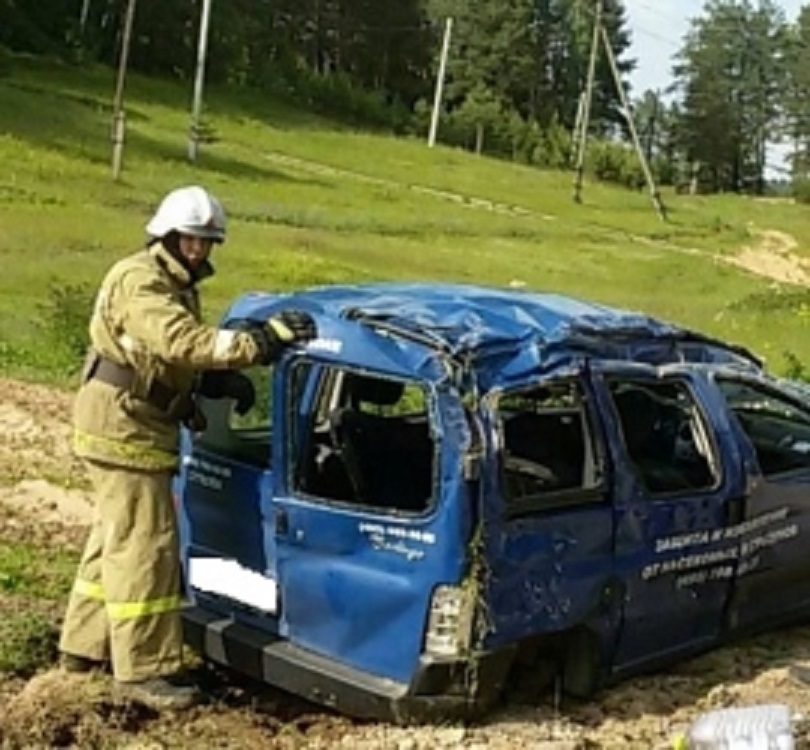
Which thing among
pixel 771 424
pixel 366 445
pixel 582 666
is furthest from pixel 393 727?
pixel 771 424

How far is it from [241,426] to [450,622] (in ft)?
4.24

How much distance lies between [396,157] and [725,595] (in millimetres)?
51904

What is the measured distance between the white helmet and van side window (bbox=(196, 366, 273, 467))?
570 millimetres

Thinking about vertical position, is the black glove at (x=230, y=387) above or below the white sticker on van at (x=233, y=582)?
above

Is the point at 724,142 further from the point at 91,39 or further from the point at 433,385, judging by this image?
the point at 433,385

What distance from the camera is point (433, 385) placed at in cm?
568

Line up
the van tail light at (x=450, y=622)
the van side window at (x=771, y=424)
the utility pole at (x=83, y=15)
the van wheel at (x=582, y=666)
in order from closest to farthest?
the van tail light at (x=450, y=622) < the van wheel at (x=582, y=666) < the van side window at (x=771, y=424) < the utility pole at (x=83, y=15)

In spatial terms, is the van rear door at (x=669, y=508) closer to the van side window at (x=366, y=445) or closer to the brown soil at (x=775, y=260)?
the van side window at (x=366, y=445)

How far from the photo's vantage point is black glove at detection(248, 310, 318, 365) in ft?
19.3

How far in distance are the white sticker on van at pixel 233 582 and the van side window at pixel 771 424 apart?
209 cm

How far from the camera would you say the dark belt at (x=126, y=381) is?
236 inches

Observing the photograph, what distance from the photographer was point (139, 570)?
19.7 feet

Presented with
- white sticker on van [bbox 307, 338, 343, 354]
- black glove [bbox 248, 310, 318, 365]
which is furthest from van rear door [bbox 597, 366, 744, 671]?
black glove [bbox 248, 310, 318, 365]

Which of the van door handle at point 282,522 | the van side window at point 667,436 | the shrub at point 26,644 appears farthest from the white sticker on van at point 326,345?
the shrub at point 26,644
